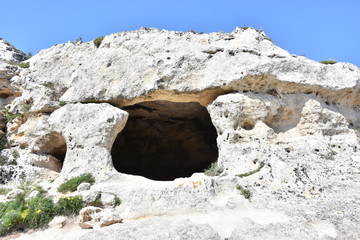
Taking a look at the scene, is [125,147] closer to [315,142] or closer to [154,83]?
[154,83]

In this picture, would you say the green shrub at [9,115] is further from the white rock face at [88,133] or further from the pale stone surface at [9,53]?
the pale stone surface at [9,53]

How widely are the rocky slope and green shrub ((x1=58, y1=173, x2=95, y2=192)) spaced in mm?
250

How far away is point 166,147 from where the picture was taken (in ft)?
60.1

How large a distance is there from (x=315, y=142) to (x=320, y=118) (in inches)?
50.7

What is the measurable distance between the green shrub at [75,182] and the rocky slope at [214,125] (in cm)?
25

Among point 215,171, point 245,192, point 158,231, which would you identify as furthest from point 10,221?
point 245,192

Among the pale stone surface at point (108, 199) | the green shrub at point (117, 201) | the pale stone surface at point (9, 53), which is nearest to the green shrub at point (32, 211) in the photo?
the pale stone surface at point (108, 199)

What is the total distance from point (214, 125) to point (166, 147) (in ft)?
24.5

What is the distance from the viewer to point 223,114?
1105 centimetres

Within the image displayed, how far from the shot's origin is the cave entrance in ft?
56.6

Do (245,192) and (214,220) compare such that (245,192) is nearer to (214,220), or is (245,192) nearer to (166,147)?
(214,220)

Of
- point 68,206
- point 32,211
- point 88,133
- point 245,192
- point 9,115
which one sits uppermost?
point 9,115

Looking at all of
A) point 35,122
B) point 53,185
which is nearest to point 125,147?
point 35,122

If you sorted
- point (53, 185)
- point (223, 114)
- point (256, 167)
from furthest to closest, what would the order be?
1. point (223, 114)
2. point (53, 185)
3. point (256, 167)
